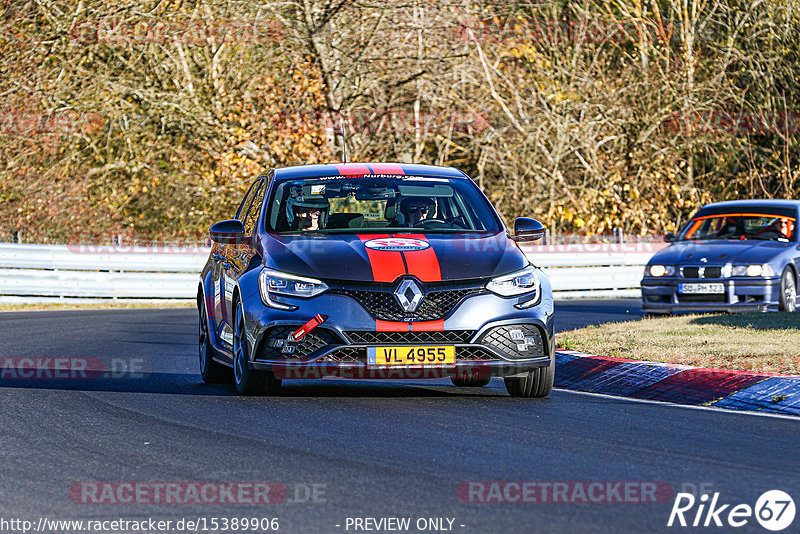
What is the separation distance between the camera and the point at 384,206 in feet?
35.4

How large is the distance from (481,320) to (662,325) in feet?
22.4

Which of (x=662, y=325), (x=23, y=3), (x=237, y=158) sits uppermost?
(x=23, y=3)

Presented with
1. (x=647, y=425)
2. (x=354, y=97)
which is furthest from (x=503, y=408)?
(x=354, y=97)

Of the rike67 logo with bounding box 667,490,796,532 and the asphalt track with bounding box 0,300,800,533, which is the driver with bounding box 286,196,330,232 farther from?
the rike67 logo with bounding box 667,490,796,532

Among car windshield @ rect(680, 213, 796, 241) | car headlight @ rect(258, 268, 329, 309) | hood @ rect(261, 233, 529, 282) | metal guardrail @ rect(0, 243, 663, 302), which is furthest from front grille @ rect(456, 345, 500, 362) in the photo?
metal guardrail @ rect(0, 243, 663, 302)

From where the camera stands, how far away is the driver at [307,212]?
1049cm

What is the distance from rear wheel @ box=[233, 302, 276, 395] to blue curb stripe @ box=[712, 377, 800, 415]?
328 cm

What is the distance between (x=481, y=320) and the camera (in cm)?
938

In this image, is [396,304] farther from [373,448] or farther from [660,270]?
[660,270]

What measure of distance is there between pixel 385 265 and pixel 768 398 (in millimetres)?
2814

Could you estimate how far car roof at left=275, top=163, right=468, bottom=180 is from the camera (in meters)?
11.1

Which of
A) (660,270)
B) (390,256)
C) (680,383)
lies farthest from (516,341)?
(660,270)

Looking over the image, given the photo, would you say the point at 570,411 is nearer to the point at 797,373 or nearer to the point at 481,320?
the point at 481,320

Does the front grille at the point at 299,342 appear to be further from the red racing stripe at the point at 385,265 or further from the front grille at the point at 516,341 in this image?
the front grille at the point at 516,341
